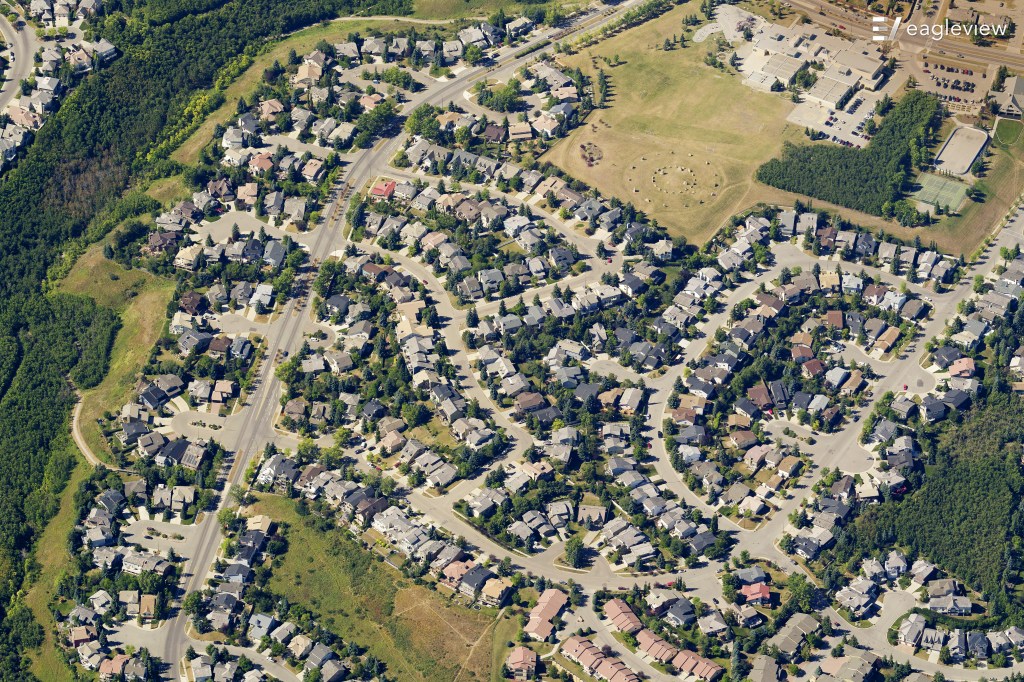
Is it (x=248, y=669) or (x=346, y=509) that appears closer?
(x=248, y=669)

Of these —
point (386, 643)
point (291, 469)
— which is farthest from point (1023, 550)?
point (291, 469)

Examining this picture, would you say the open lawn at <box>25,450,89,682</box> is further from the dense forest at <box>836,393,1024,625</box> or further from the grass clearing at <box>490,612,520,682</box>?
the dense forest at <box>836,393,1024,625</box>

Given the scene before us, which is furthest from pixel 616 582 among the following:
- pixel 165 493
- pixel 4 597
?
pixel 4 597

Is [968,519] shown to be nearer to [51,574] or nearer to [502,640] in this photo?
[502,640]

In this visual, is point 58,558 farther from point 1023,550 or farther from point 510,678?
point 1023,550

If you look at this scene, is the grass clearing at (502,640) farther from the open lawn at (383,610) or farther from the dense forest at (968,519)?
the dense forest at (968,519)

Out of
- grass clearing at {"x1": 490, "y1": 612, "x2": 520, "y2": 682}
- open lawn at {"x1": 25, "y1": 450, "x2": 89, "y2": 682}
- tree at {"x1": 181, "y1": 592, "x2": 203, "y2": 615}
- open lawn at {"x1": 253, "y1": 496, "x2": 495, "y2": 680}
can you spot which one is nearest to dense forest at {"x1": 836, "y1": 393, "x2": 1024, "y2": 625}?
grass clearing at {"x1": 490, "y1": 612, "x2": 520, "y2": 682}

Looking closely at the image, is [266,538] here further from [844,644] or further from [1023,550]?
[1023,550]
